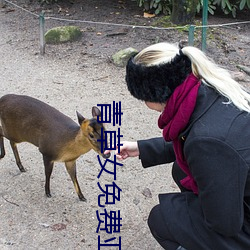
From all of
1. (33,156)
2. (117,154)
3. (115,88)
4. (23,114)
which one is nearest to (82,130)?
(117,154)

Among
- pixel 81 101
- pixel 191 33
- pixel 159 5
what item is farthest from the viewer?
pixel 159 5

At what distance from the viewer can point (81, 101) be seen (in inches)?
194

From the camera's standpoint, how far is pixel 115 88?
5281 mm

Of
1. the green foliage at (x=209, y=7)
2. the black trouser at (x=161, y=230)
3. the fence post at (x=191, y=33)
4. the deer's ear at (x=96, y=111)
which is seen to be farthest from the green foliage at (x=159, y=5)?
the black trouser at (x=161, y=230)

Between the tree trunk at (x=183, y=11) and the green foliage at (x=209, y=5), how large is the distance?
0.42m

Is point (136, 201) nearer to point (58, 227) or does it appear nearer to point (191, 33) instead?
point (58, 227)

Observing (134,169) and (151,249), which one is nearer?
(151,249)

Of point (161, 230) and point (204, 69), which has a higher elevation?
point (204, 69)

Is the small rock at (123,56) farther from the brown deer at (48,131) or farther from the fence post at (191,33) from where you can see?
the brown deer at (48,131)

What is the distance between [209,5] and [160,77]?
5728mm

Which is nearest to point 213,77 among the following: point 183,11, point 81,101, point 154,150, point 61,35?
point 154,150

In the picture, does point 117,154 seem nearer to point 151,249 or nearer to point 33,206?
point 151,249

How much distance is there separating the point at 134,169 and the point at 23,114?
970 millimetres

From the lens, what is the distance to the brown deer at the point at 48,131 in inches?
118
